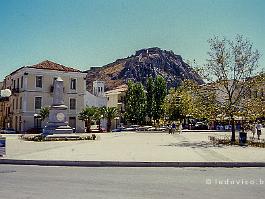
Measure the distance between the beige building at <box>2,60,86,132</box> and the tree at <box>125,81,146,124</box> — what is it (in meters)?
13.6

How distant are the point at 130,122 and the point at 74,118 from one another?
15974 mm

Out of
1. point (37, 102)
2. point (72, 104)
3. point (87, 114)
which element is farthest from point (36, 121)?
point (87, 114)

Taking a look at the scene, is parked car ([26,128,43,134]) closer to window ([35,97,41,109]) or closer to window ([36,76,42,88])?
window ([35,97,41,109])

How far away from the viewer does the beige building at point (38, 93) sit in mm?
53438

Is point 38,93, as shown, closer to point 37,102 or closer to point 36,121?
point 37,102

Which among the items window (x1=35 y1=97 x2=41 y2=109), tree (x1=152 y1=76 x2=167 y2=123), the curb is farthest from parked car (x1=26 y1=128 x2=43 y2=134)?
the curb

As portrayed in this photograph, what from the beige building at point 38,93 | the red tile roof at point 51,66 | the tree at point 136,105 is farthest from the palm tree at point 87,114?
the tree at point 136,105

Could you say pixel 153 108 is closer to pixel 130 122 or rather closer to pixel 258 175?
pixel 130 122

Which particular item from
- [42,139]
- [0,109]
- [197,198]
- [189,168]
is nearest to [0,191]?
[197,198]

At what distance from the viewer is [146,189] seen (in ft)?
29.6

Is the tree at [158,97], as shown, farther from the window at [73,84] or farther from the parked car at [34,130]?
the parked car at [34,130]

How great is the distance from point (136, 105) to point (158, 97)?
5116mm

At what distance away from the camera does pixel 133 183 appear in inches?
395

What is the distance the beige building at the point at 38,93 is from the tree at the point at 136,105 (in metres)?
13.6
